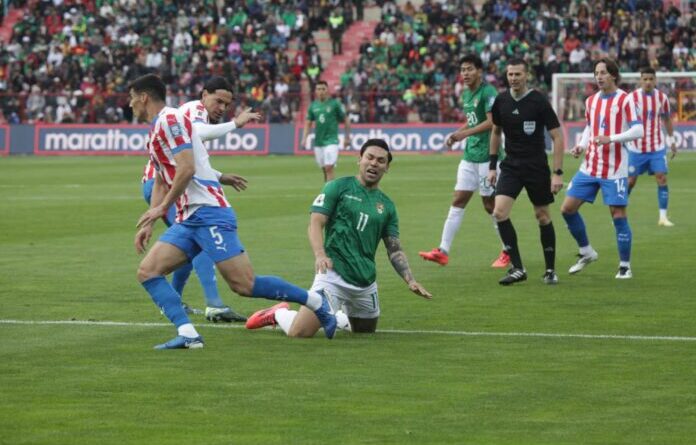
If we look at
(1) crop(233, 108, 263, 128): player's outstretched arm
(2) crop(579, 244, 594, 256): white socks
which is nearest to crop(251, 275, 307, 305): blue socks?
(1) crop(233, 108, 263, 128): player's outstretched arm

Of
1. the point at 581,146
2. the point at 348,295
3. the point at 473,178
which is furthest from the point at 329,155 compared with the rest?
the point at 348,295

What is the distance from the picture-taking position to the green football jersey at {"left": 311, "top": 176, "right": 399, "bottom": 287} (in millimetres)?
10602

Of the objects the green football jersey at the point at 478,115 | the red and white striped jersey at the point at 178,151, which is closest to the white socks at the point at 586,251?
the green football jersey at the point at 478,115

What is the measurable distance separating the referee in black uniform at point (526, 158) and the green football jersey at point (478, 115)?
160 cm

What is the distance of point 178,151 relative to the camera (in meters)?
9.84

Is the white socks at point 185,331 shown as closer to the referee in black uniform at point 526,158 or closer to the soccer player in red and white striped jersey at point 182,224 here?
the soccer player in red and white striped jersey at point 182,224

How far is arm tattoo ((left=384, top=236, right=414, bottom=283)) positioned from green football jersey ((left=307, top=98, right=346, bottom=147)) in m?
19.8

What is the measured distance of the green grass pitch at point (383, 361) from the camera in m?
7.32

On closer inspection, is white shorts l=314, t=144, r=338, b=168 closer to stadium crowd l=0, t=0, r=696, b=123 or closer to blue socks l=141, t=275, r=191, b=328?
stadium crowd l=0, t=0, r=696, b=123

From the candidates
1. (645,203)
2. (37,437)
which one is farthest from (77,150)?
(37,437)

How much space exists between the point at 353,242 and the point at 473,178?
20.1ft

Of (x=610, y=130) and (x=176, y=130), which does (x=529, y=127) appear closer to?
(x=610, y=130)

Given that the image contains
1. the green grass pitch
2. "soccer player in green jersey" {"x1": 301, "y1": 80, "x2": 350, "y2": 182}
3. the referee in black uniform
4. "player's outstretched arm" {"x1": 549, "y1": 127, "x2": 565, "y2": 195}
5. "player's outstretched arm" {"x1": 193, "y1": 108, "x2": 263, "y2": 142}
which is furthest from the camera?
"soccer player in green jersey" {"x1": 301, "y1": 80, "x2": 350, "y2": 182}

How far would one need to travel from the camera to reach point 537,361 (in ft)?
30.9
